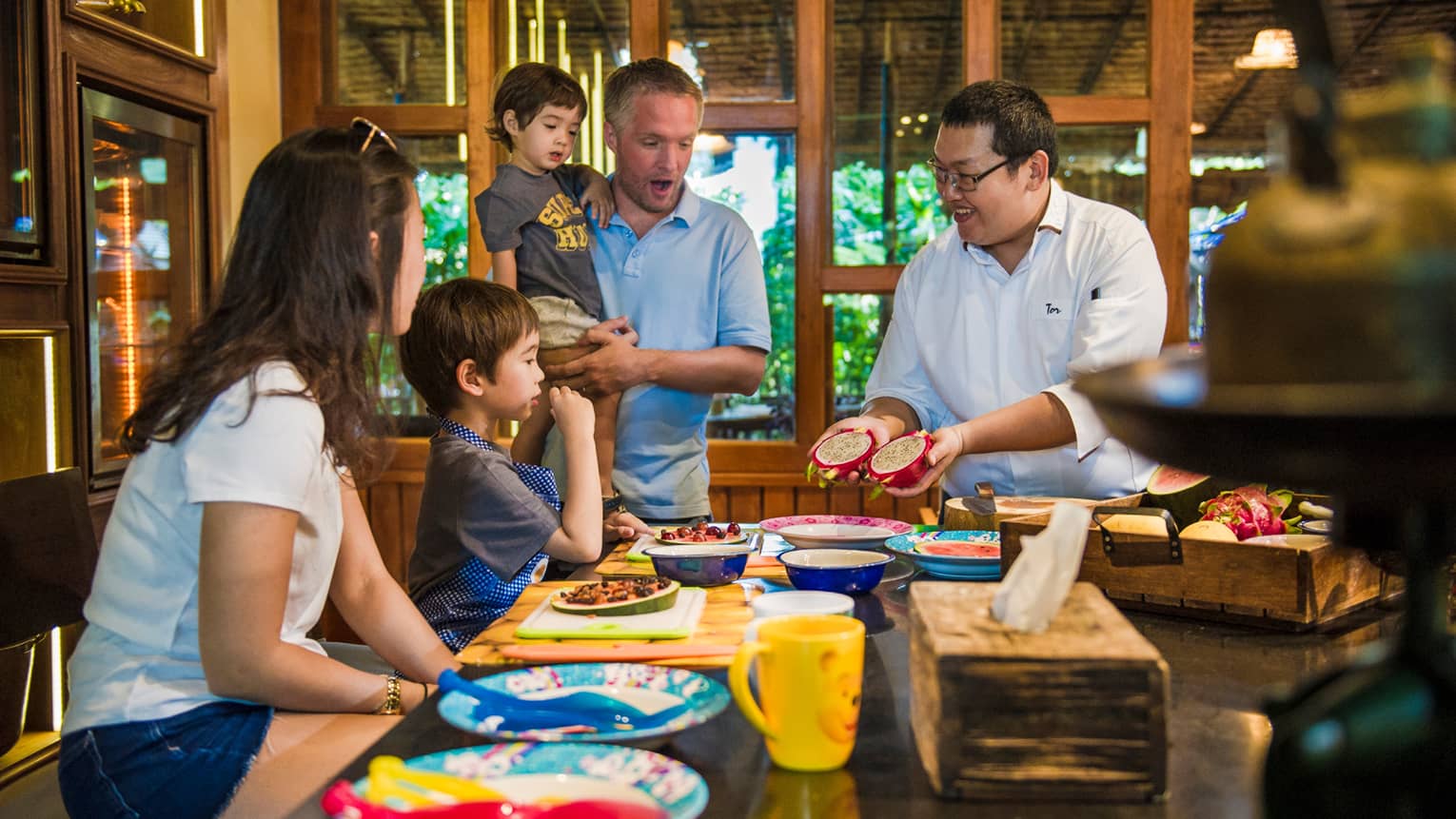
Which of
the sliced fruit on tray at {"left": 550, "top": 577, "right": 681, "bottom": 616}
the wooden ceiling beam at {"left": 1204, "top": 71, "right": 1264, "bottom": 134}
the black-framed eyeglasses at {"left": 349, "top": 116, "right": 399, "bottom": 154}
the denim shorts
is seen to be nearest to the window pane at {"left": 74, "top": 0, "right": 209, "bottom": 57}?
the black-framed eyeglasses at {"left": 349, "top": 116, "right": 399, "bottom": 154}

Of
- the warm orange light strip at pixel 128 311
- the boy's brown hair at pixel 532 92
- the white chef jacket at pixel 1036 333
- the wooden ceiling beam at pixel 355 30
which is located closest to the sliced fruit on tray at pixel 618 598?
the white chef jacket at pixel 1036 333

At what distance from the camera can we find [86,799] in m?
1.45

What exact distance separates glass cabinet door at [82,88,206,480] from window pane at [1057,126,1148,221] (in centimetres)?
281

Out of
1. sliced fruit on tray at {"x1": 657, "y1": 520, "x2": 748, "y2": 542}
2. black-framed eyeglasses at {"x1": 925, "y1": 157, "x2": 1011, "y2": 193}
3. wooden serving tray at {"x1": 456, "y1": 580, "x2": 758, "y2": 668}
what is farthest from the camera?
black-framed eyeglasses at {"x1": 925, "y1": 157, "x2": 1011, "y2": 193}

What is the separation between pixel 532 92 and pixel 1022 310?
1.38 metres

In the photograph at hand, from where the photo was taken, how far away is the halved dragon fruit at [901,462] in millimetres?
2223

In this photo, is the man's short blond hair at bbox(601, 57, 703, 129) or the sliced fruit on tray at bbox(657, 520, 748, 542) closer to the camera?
the sliced fruit on tray at bbox(657, 520, 748, 542)

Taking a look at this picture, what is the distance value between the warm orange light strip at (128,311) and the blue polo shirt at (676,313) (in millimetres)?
1327

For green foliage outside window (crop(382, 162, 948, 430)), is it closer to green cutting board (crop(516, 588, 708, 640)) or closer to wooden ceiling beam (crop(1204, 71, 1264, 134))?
green cutting board (crop(516, 588, 708, 640))

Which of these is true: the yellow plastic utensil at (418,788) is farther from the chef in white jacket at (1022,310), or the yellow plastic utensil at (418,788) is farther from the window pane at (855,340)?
the window pane at (855,340)

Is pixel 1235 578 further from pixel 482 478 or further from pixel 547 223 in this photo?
pixel 547 223

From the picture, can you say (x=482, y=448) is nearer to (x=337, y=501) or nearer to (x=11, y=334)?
(x=337, y=501)

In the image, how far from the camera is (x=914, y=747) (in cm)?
108

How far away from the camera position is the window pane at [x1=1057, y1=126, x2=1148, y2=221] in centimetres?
410
